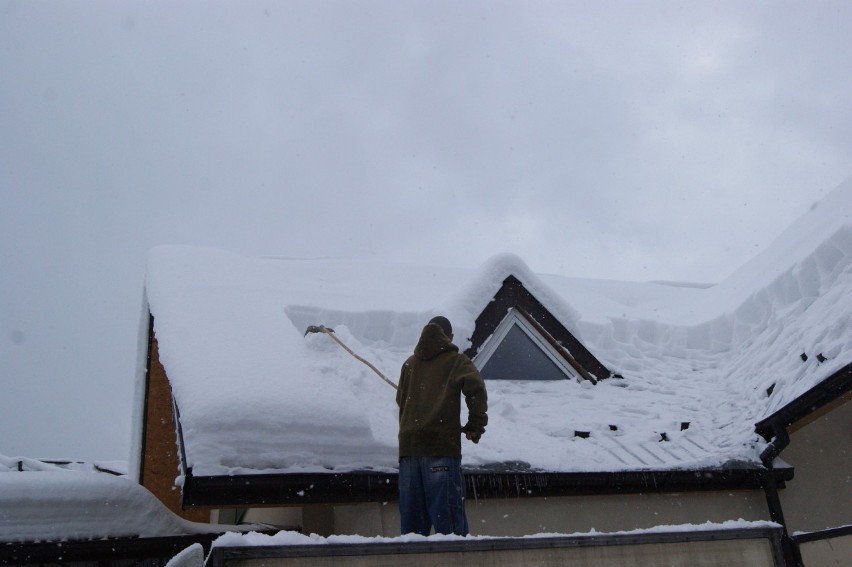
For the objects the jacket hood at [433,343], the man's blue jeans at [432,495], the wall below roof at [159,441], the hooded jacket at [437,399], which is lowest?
the man's blue jeans at [432,495]

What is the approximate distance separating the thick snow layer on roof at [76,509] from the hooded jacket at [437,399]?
Answer: 5.63 feet

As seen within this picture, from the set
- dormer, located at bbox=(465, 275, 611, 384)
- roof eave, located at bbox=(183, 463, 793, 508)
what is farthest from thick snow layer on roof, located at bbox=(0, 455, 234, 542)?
dormer, located at bbox=(465, 275, 611, 384)

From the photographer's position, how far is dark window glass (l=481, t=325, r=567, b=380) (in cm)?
709

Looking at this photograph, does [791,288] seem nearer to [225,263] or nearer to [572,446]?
[572,446]

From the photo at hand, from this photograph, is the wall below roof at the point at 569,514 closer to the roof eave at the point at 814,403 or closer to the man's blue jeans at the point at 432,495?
the roof eave at the point at 814,403

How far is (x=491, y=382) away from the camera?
6906 millimetres

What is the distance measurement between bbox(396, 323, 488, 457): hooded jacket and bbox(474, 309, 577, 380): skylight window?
2521 millimetres

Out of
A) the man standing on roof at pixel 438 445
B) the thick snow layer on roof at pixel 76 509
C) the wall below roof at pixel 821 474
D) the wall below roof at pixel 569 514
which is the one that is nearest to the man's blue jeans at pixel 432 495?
the man standing on roof at pixel 438 445

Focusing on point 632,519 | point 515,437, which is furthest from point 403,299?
point 632,519

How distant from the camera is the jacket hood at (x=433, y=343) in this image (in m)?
4.46

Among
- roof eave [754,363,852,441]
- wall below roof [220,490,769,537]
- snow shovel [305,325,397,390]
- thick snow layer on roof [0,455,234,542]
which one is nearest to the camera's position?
thick snow layer on roof [0,455,234,542]

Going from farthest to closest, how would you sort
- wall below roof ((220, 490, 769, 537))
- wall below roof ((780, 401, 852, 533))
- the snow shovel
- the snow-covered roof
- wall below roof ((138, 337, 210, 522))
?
wall below roof ((138, 337, 210, 522)) → wall below roof ((780, 401, 852, 533)) → the snow shovel → wall below roof ((220, 490, 769, 537)) → the snow-covered roof

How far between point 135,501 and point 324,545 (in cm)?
249

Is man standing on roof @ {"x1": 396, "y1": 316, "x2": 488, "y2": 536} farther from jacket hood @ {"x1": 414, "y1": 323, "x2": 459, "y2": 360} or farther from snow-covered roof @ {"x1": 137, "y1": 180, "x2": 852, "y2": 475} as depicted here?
snow-covered roof @ {"x1": 137, "y1": 180, "x2": 852, "y2": 475}
